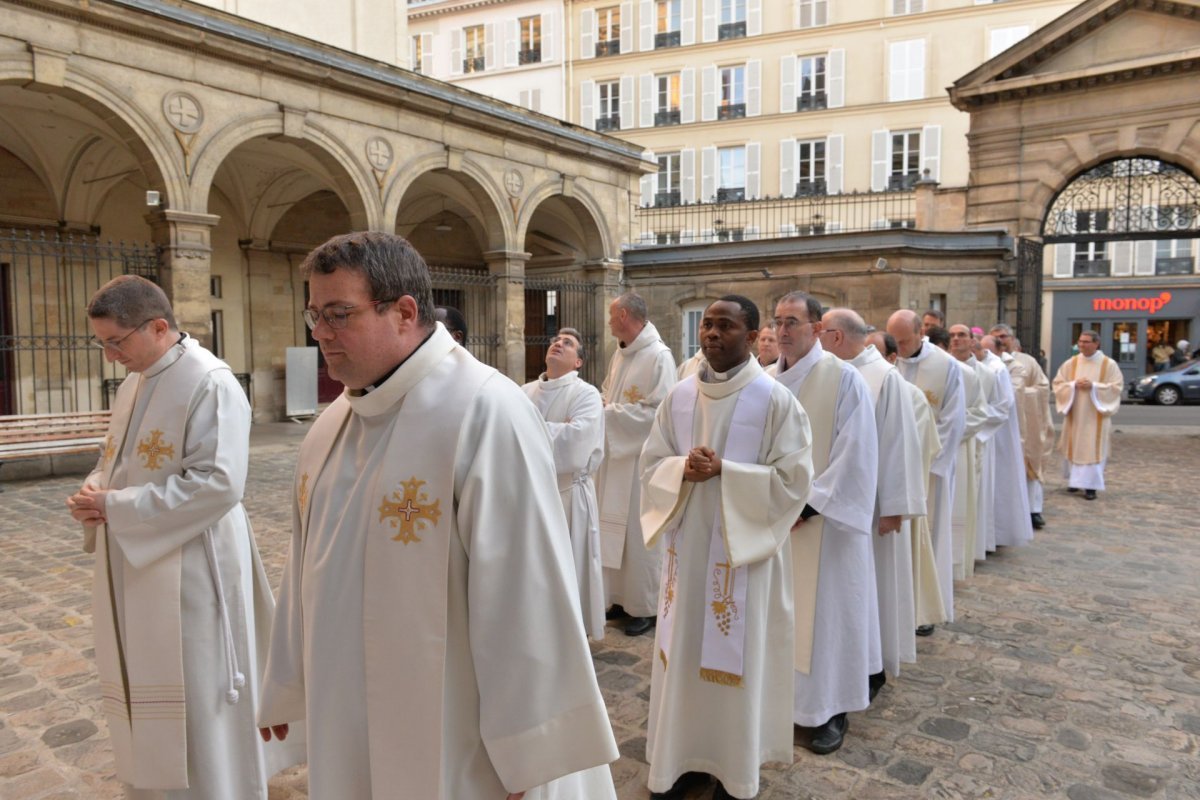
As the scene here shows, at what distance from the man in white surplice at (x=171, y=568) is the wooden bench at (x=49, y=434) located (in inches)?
329

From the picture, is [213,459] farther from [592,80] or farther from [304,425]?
[592,80]

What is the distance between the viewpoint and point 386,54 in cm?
1695

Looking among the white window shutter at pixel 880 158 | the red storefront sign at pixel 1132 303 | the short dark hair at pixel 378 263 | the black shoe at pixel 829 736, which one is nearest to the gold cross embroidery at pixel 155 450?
the short dark hair at pixel 378 263

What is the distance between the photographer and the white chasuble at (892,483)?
165 inches

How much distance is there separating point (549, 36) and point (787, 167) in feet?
39.7

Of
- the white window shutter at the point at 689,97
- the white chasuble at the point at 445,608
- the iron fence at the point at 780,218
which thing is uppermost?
the white window shutter at the point at 689,97

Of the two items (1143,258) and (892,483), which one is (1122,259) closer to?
(1143,258)

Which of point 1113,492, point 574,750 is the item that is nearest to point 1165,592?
point 1113,492

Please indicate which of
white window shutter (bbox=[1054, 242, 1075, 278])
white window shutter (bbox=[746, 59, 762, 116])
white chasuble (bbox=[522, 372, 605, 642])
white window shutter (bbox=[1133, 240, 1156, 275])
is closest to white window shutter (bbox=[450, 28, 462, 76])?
white window shutter (bbox=[746, 59, 762, 116])

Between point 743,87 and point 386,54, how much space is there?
1906cm

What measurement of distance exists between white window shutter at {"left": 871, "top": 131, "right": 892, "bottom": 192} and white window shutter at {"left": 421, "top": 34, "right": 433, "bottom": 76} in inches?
805

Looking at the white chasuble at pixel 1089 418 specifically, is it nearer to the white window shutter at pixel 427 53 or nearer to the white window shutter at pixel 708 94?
the white window shutter at pixel 708 94

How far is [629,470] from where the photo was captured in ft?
18.9

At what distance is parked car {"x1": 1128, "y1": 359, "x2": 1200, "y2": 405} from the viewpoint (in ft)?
75.9
